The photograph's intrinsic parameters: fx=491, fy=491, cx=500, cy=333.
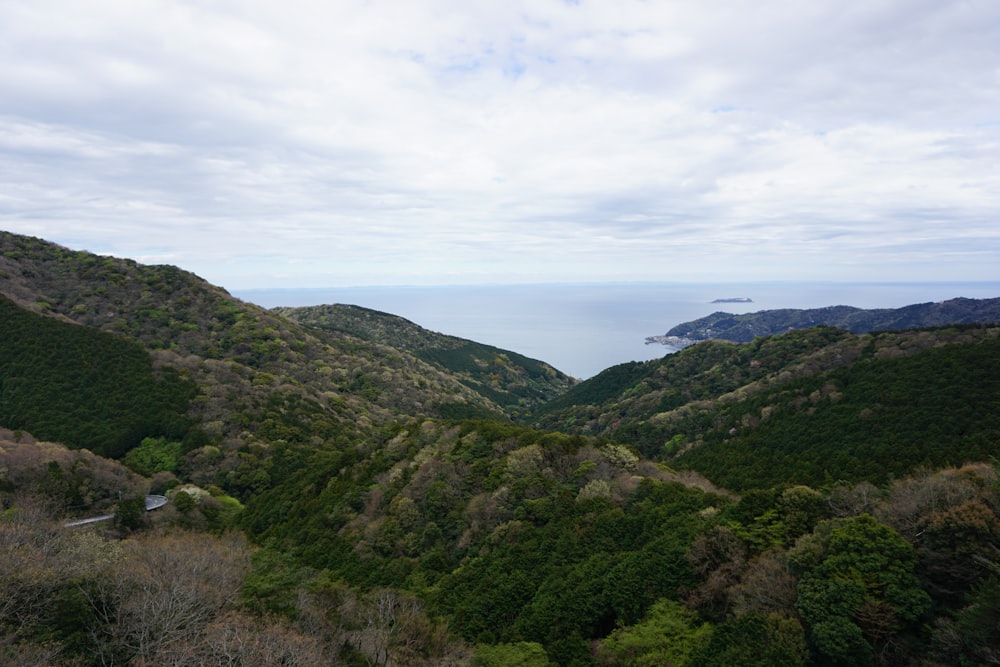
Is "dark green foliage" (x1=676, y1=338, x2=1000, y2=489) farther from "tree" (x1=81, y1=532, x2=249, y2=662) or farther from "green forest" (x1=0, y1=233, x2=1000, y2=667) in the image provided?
"tree" (x1=81, y1=532, x2=249, y2=662)

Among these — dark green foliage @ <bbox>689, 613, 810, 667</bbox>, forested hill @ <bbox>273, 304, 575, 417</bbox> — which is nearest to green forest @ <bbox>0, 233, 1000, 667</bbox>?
dark green foliage @ <bbox>689, 613, 810, 667</bbox>

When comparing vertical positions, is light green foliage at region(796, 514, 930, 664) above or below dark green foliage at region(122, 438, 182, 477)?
above

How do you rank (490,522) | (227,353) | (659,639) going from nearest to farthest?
(659,639), (490,522), (227,353)

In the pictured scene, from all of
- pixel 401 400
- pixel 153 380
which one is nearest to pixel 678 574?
pixel 153 380

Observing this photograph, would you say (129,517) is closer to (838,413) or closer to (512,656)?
(512,656)

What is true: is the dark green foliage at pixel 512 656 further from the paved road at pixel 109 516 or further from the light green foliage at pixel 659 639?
the paved road at pixel 109 516

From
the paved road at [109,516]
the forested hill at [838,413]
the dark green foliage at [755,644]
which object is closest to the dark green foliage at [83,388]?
the paved road at [109,516]

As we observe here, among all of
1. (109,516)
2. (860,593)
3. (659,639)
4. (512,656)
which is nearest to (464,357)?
(109,516)
